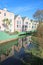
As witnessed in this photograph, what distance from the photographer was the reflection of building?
42.3 metres

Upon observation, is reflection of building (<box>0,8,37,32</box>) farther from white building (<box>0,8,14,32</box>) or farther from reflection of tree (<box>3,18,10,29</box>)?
reflection of tree (<box>3,18,10,29</box>)

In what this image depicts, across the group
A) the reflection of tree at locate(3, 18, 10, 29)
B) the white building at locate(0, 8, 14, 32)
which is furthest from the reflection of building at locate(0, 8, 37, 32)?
the reflection of tree at locate(3, 18, 10, 29)

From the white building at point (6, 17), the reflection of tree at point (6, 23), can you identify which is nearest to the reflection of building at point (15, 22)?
the white building at point (6, 17)

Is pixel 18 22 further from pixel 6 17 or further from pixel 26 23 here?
pixel 6 17

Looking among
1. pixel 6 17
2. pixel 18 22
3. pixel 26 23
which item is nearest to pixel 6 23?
pixel 6 17

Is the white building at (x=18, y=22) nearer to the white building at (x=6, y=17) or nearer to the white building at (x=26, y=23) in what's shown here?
the white building at (x=6, y=17)

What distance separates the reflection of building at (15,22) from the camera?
4231 cm

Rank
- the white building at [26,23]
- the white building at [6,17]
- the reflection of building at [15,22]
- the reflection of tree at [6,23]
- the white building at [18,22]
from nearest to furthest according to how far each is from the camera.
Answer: the white building at [6,17] < the reflection of tree at [6,23] < the reflection of building at [15,22] < the white building at [18,22] < the white building at [26,23]

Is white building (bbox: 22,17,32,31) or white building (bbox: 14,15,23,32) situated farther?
white building (bbox: 22,17,32,31)

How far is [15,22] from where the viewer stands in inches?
1866

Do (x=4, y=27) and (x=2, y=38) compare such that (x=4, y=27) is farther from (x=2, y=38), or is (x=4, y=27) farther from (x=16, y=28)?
(x=2, y=38)

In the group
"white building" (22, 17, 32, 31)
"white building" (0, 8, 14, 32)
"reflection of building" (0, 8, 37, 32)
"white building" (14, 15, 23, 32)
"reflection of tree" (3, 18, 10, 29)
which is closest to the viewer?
"white building" (0, 8, 14, 32)

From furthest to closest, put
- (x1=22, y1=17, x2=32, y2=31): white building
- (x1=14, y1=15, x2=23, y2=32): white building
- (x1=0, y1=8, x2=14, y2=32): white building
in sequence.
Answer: (x1=22, y1=17, x2=32, y2=31): white building, (x1=14, y1=15, x2=23, y2=32): white building, (x1=0, y1=8, x2=14, y2=32): white building

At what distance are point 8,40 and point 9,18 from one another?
Answer: 17.2 metres
